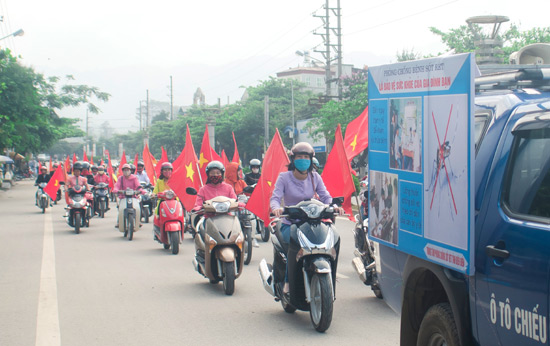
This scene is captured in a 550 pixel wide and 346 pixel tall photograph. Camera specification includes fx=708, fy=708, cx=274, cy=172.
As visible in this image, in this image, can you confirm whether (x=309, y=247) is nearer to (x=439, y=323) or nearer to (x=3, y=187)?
(x=439, y=323)

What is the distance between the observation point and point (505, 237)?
3.29 metres

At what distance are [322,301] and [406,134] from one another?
2.40 meters

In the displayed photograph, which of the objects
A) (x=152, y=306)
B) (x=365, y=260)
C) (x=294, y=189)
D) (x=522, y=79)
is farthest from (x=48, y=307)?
(x=522, y=79)

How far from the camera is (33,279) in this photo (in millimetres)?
9859

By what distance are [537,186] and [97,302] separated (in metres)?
5.96

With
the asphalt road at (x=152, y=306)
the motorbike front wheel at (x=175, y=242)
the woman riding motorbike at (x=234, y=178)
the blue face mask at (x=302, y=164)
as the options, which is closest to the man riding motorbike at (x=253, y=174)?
the woman riding motorbike at (x=234, y=178)

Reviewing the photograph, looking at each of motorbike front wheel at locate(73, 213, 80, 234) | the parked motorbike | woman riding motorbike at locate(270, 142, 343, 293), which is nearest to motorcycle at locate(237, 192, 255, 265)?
the parked motorbike

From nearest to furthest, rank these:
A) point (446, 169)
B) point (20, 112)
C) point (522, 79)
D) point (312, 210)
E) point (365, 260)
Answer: point (446, 169), point (522, 79), point (312, 210), point (365, 260), point (20, 112)

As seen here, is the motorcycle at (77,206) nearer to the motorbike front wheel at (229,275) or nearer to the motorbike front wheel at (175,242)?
the motorbike front wheel at (175,242)

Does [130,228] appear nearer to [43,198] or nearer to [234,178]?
[234,178]

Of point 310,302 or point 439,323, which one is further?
point 310,302

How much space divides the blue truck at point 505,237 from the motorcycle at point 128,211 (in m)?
11.6

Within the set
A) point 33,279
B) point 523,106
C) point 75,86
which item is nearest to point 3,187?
point 75,86

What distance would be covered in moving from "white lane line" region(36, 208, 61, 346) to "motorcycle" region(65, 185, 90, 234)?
371 cm
